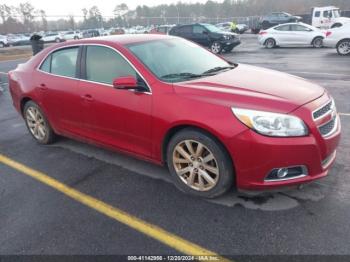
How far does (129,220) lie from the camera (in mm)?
3348

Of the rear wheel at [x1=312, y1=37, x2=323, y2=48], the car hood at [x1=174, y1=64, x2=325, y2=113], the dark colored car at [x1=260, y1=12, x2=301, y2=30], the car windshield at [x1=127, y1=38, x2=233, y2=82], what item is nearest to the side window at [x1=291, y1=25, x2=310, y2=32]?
the rear wheel at [x1=312, y1=37, x2=323, y2=48]

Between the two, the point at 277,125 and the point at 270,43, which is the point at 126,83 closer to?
the point at 277,125

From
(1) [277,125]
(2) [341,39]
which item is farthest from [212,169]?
(2) [341,39]

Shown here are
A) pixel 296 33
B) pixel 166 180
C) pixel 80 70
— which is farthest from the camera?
pixel 296 33

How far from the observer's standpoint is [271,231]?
9.94ft

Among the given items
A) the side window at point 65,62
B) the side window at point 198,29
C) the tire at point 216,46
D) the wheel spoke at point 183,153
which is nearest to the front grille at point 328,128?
the wheel spoke at point 183,153

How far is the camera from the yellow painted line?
2.88 m

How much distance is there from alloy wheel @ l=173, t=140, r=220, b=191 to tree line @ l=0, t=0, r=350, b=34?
161 feet

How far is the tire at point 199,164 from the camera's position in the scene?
131 inches

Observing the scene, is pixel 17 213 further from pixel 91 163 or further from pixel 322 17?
pixel 322 17

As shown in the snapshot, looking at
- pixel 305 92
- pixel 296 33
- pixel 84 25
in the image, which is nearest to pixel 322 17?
pixel 296 33

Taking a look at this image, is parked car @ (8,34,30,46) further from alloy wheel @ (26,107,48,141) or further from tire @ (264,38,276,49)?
alloy wheel @ (26,107,48,141)

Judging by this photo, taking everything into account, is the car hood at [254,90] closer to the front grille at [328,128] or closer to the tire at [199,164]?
the front grille at [328,128]

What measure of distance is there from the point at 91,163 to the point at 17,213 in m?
1.30
